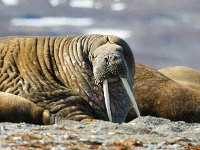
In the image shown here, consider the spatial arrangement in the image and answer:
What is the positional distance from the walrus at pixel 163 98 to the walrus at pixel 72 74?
4.57 meters

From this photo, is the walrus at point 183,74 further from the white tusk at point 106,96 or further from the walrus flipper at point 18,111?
the walrus flipper at point 18,111

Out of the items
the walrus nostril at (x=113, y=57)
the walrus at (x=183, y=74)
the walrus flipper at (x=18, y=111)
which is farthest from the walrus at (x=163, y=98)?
the walrus flipper at (x=18, y=111)

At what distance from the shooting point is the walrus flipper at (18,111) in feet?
30.5

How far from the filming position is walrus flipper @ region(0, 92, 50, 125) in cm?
930

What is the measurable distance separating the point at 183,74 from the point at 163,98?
158 inches

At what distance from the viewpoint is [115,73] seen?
10.9 m

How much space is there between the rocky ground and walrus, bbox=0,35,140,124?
2.53 metres

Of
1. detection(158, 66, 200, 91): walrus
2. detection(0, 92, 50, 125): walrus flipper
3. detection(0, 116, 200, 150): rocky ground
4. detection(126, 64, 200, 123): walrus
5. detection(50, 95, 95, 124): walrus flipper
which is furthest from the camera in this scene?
detection(158, 66, 200, 91): walrus

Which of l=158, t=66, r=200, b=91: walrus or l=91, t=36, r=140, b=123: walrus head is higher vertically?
l=91, t=36, r=140, b=123: walrus head

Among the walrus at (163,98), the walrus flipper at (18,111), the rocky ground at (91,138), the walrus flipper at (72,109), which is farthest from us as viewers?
the walrus at (163,98)

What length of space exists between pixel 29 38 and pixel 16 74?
1028 millimetres

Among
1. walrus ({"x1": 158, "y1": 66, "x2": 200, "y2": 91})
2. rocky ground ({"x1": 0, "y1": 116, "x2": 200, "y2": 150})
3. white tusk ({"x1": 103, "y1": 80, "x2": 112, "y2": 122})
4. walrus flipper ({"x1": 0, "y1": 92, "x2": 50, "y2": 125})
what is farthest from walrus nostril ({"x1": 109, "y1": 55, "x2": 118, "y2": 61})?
walrus ({"x1": 158, "y1": 66, "x2": 200, "y2": 91})

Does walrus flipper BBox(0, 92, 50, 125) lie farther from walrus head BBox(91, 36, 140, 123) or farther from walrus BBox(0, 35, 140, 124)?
walrus head BBox(91, 36, 140, 123)

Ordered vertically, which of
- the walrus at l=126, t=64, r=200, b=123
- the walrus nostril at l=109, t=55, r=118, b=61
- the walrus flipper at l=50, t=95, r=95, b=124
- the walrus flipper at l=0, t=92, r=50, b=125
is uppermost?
the walrus nostril at l=109, t=55, r=118, b=61
